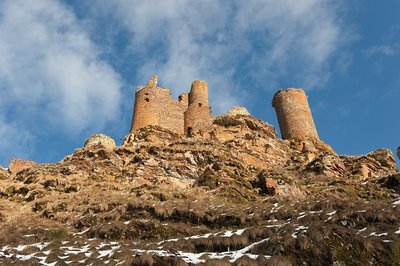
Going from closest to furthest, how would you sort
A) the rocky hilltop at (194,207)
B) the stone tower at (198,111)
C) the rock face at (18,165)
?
the rocky hilltop at (194,207), the rock face at (18,165), the stone tower at (198,111)

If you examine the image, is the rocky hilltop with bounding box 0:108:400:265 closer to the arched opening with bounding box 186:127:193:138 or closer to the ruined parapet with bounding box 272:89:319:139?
the arched opening with bounding box 186:127:193:138

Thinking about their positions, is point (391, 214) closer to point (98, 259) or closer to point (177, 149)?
point (98, 259)

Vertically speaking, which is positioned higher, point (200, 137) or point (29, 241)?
point (200, 137)

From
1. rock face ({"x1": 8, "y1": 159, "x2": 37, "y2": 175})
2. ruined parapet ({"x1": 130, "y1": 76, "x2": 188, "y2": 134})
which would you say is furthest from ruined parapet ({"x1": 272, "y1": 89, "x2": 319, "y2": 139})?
rock face ({"x1": 8, "y1": 159, "x2": 37, "y2": 175})

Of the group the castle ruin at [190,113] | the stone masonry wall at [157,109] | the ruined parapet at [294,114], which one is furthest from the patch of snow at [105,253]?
the ruined parapet at [294,114]

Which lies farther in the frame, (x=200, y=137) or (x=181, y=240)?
(x=200, y=137)

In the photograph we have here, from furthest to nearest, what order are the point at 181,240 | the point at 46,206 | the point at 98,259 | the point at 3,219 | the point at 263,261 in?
the point at 46,206, the point at 3,219, the point at 181,240, the point at 98,259, the point at 263,261

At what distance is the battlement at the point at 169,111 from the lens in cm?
3195

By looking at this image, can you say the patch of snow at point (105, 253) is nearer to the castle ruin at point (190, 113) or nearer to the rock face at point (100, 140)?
the rock face at point (100, 140)

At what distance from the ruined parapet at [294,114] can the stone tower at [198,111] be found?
23.3ft

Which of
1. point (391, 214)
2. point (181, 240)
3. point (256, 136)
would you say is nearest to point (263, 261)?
point (181, 240)

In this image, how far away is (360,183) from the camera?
838 inches

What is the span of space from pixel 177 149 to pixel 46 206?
30.6 feet

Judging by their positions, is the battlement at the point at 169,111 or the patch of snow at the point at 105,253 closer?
the patch of snow at the point at 105,253
